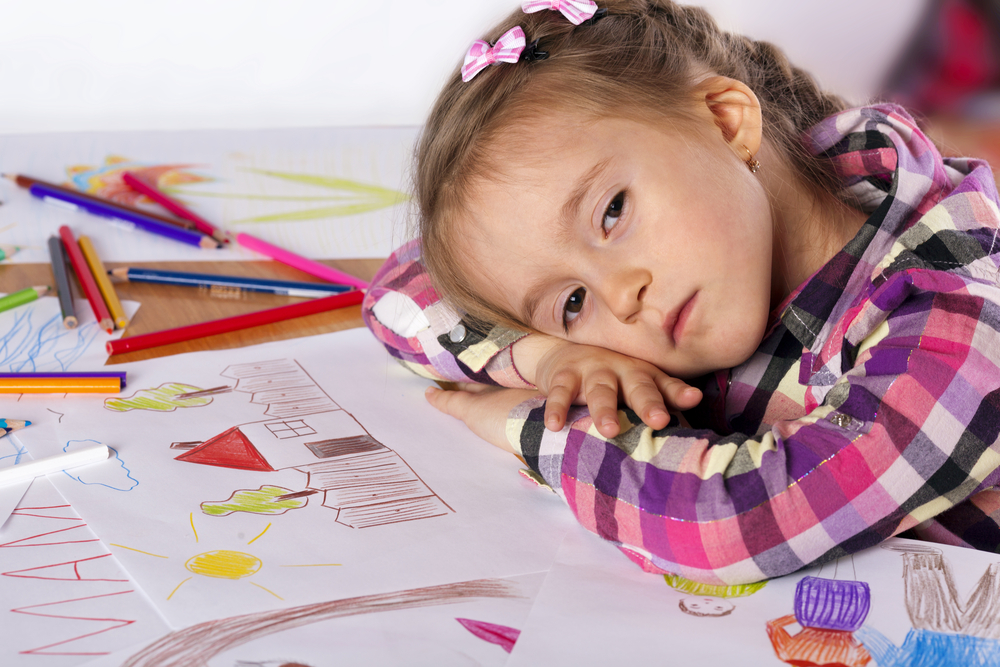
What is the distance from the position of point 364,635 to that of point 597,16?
0.49 meters

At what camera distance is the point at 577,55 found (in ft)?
2.05

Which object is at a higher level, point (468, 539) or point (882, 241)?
point (882, 241)

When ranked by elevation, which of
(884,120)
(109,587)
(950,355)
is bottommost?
(109,587)

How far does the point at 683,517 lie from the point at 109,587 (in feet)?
1.01

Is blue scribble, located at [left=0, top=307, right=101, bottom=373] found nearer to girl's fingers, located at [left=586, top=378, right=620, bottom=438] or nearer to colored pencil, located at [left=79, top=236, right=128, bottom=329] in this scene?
colored pencil, located at [left=79, top=236, right=128, bottom=329]

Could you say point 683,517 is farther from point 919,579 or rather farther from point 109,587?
point 109,587

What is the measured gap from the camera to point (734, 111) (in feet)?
2.09

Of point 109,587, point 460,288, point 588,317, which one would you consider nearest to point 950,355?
point 588,317

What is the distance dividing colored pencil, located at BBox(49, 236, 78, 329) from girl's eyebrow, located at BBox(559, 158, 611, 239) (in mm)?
450

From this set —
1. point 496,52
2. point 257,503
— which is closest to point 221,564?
point 257,503

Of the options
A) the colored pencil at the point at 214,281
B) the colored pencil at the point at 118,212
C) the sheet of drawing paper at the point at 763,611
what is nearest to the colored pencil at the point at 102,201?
the colored pencil at the point at 118,212

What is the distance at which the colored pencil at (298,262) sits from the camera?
0.86 m

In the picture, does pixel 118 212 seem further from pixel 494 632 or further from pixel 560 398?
pixel 494 632

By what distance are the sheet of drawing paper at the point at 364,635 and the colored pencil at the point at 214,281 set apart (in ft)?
1.51
